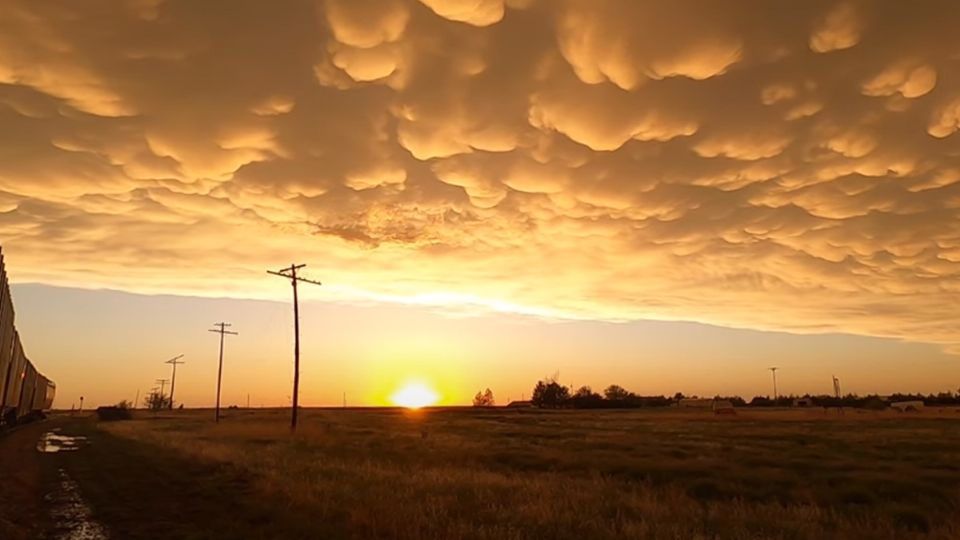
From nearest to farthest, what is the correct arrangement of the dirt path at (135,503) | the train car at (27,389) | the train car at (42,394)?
the dirt path at (135,503) → the train car at (27,389) → the train car at (42,394)

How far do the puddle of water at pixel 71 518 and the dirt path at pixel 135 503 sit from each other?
0.02 m

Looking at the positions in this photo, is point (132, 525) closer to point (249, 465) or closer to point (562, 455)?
point (249, 465)

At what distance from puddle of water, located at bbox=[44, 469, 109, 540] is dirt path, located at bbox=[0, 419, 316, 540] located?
0.7 inches

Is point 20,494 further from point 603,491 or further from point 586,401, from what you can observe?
point 586,401

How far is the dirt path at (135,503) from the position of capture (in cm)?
1210

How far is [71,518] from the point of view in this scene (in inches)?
528

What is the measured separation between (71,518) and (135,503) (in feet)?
6.70

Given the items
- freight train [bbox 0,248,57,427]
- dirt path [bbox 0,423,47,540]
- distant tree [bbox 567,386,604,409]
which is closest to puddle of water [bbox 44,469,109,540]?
dirt path [bbox 0,423,47,540]

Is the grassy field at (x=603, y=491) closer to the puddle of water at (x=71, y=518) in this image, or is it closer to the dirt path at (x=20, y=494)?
the puddle of water at (x=71, y=518)

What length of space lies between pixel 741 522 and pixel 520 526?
543cm

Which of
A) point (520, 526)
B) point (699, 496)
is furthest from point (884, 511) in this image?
point (520, 526)

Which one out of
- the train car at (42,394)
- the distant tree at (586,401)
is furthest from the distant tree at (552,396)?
the train car at (42,394)

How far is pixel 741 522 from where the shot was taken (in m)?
14.2

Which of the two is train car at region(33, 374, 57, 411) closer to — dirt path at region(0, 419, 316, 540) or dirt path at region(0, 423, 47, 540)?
dirt path at region(0, 423, 47, 540)
